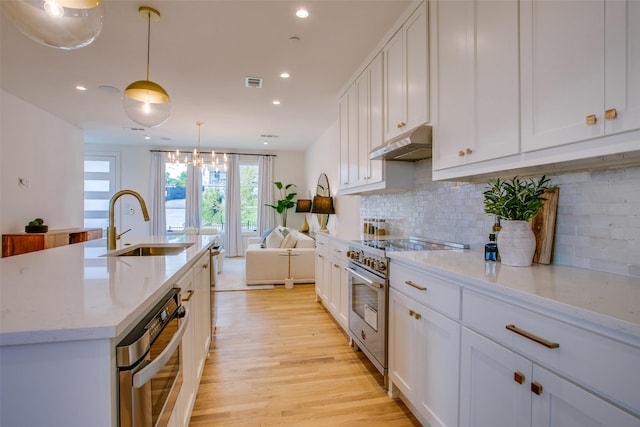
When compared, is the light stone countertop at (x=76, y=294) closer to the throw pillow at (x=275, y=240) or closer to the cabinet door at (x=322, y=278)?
the cabinet door at (x=322, y=278)

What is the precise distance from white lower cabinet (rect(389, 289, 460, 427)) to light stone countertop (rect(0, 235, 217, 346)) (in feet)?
4.05

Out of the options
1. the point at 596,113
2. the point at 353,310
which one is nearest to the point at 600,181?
the point at 596,113

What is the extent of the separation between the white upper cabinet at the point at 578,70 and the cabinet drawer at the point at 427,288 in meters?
0.72

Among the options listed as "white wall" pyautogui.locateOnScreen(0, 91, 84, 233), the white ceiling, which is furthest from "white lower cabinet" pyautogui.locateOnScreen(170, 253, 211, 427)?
"white wall" pyautogui.locateOnScreen(0, 91, 84, 233)

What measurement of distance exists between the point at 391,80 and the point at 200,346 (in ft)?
8.00

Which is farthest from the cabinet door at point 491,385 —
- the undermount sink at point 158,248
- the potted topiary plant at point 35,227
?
the potted topiary plant at point 35,227

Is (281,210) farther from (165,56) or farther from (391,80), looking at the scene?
(391,80)

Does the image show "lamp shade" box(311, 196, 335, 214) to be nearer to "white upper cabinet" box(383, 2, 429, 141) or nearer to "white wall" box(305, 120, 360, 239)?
"white wall" box(305, 120, 360, 239)

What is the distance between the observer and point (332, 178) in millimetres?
5691

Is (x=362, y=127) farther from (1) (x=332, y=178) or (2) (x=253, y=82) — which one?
(1) (x=332, y=178)

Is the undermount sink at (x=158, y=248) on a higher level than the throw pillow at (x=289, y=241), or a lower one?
higher

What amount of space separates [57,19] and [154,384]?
1.48m

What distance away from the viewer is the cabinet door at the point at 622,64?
97cm

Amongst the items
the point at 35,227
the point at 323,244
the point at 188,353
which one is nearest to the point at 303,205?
the point at 323,244
